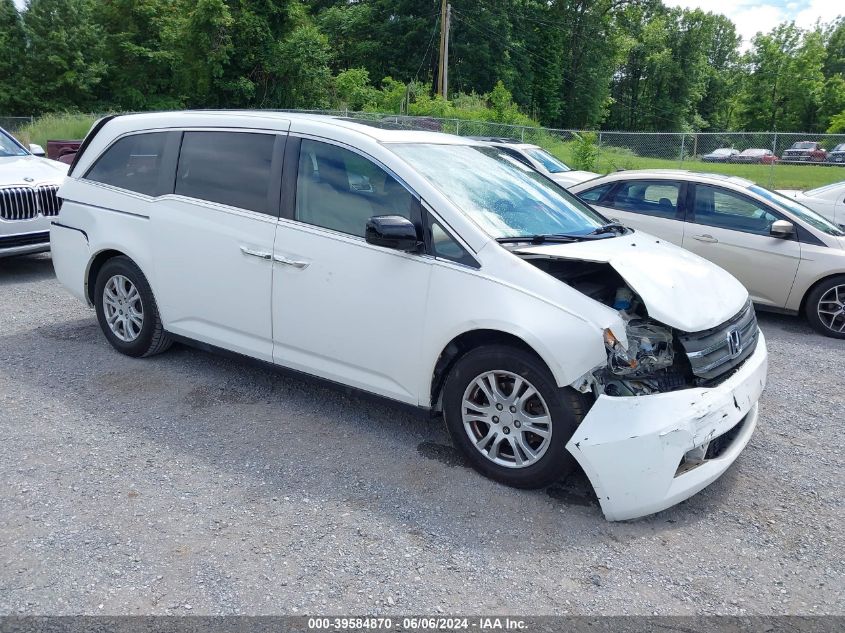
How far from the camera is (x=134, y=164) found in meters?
5.42

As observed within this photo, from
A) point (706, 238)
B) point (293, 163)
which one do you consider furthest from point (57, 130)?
point (293, 163)

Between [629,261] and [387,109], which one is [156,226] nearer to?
[629,261]

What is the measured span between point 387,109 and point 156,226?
29.8m

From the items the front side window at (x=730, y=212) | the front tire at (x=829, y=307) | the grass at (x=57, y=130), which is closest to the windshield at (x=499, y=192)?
the front side window at (x=730, y=212)

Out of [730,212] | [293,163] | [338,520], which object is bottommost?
[338,520]

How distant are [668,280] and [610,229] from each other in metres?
0.92

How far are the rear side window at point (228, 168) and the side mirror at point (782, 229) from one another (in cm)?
528

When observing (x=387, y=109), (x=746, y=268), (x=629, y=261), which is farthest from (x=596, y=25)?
(x=629, y=261)

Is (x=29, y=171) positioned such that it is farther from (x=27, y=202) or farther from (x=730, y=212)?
(x=730, y=212)

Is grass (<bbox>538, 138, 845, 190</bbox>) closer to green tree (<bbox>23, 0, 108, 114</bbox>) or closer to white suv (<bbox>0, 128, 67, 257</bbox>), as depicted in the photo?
white suv (<bbox>0, 128, 67, 257</bbox>)

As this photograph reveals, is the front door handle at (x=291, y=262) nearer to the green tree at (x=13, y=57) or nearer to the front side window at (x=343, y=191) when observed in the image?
the front side window at (x=343, y=191)

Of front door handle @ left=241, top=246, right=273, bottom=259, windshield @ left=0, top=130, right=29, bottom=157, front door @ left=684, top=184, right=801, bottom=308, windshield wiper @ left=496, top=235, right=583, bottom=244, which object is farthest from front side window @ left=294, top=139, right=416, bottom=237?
windshield @ left=0, top=130, right=29, bottom=157

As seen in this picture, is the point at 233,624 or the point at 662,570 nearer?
the point at 233,624

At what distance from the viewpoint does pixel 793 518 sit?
12.0ft
